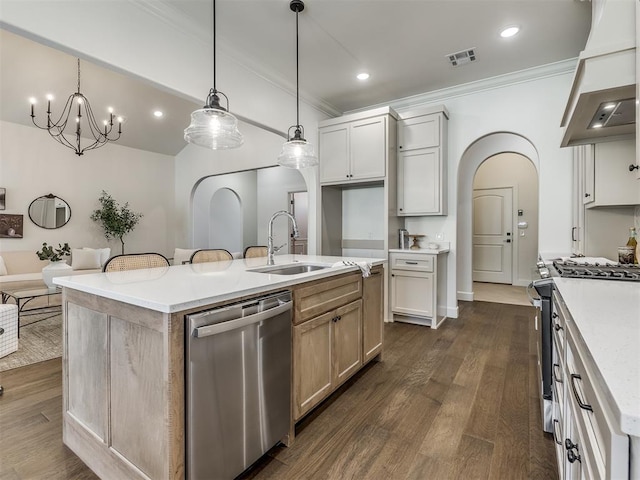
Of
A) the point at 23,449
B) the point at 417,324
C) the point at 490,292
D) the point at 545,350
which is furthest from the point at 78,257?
the point at 490,292

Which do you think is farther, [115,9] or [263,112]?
[263,112]

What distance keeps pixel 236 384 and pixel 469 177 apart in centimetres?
465

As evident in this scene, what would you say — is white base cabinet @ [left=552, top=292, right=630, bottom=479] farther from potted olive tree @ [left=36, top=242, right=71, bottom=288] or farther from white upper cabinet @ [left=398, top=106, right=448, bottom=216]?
potted olive tree @ [left=36, top=242, right=71, bottom=288]

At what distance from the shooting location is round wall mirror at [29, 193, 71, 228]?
5715 millimetres

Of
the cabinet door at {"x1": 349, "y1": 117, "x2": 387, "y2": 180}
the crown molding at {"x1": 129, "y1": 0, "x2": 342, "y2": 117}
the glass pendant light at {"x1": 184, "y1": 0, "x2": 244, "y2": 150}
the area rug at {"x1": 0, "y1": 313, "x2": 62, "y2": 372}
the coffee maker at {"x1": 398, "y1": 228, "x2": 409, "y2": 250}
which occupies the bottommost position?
the area rug at {"x1": 0, "y1": 313, "x2": 62, "y2": 372}

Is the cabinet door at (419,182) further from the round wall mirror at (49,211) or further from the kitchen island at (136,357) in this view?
the round wall mirror at (49,211)

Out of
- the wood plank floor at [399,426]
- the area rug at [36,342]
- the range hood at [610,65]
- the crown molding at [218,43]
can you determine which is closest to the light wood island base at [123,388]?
the wood plank floor at [399,426]

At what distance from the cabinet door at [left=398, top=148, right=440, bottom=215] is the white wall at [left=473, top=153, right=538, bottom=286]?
2.95 m

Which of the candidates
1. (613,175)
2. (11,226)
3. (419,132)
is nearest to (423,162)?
(419,132)

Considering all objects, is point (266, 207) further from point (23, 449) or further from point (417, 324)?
point (23, 449)

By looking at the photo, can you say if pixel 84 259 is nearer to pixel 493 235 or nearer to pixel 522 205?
pixel 493 235

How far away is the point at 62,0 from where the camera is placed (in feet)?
6.70

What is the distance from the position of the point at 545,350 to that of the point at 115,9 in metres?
3.58

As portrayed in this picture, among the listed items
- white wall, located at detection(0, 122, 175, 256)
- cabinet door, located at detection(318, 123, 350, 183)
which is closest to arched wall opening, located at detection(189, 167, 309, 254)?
white wall, located at detection(0, 122, 175, 256)
